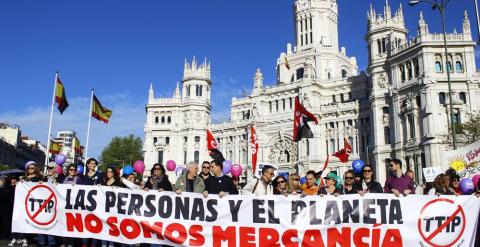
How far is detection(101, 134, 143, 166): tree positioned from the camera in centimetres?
7894

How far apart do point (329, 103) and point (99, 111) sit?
3848cm

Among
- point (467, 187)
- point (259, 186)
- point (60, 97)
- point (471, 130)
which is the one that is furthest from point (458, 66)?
point (259, 186)

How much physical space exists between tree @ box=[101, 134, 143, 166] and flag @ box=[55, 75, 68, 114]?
4950 cm

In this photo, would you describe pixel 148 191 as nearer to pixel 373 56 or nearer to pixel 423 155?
pixel 423 155

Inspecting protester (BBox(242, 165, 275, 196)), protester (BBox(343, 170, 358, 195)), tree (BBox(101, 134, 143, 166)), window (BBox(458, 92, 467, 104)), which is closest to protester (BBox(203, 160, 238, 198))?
protester (BBox(242, 165, 275, 196))

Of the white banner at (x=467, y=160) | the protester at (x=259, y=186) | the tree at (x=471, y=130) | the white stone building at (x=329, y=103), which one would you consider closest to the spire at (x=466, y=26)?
the white stone building at (x=329, y=103)

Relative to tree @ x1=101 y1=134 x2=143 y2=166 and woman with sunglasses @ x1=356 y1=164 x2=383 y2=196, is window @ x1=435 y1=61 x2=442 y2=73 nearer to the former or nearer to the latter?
woman with sunglasses @ x1=356 y1=164 x2=383 y2=196

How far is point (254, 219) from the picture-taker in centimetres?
981

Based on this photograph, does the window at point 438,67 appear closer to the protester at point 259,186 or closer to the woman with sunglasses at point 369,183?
the woman with sunglasses at point 369,183

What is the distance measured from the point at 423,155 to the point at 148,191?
4117cm

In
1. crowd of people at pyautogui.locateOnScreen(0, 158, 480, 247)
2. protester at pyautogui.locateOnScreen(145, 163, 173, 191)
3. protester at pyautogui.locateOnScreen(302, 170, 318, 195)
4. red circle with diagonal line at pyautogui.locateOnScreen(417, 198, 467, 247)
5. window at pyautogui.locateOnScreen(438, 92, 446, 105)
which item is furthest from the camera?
window at pyautogui.locateOnScreen(438, 92, 446, 105)

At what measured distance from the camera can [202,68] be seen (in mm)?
77062

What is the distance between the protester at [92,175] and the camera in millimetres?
10954

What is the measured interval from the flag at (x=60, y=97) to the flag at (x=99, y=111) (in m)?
2.23
